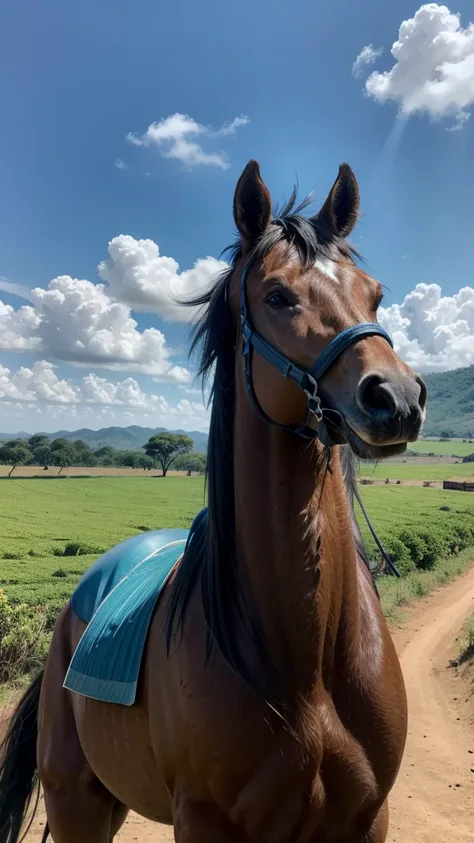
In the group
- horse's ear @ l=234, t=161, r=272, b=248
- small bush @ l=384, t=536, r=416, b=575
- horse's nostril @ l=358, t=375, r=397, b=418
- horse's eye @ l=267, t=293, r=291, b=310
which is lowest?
small bush @ l=384, t=536, r=416, b=575

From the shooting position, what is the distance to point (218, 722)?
1709mm

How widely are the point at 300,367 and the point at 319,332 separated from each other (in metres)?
0.12

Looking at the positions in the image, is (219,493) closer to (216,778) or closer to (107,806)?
(216,778)

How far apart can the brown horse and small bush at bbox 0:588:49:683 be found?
7.17 meters

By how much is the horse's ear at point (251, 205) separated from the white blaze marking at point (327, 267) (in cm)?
34

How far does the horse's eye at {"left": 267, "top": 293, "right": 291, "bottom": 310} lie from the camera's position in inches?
68.9

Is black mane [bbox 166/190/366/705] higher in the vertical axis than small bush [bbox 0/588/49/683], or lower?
higher

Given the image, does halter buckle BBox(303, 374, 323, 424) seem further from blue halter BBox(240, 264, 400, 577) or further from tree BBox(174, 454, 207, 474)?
tree BBox(174, 454, 207, 474)

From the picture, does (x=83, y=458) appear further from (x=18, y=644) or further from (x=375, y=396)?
(x=375, y=396)

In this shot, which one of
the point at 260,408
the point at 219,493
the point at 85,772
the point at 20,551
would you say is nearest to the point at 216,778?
the point at 219,493

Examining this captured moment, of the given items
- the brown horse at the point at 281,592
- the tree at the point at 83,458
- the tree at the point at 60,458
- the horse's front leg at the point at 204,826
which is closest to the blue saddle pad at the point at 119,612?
the brown horse at the point at 281,592

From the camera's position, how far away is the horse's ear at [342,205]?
2.04m

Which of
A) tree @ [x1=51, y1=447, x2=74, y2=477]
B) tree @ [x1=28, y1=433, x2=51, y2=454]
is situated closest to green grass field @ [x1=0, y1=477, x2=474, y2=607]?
tree @ [x1=51, y1=447, x2=74, y2=477]

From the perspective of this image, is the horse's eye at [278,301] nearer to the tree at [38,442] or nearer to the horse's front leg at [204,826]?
the horse's front leg at [204,826]
